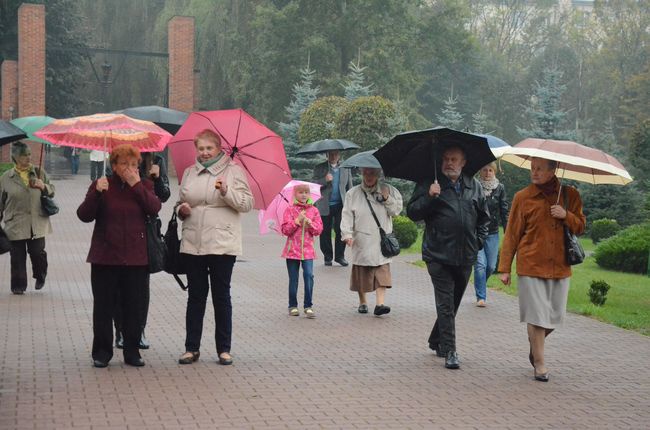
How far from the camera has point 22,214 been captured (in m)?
13.1

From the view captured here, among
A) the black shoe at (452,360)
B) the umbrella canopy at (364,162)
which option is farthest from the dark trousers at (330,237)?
the black shoe at (452,360)

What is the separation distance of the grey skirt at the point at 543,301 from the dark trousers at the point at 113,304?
2954 millimetres

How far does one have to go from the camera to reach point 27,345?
31.2ft

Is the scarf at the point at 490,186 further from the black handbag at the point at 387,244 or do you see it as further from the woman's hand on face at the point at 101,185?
the woman's hand on face at the point at 101,185

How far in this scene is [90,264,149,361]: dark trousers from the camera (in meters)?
8.49

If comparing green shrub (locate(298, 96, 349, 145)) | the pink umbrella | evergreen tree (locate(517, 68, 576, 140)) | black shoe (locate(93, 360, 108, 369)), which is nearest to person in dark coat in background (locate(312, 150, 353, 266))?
the pink umbrella

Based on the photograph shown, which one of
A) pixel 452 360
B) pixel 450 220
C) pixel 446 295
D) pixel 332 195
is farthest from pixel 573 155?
pixel 332 195

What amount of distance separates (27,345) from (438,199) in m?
3.72

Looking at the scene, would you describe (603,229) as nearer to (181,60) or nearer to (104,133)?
(104,133)

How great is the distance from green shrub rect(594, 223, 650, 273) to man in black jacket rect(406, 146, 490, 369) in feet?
34.9

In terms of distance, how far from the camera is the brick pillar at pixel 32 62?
45.6 metres

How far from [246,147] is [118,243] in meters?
1.30

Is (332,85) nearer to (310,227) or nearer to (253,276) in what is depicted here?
(253,276)

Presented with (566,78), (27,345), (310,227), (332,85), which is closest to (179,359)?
(27,345)
